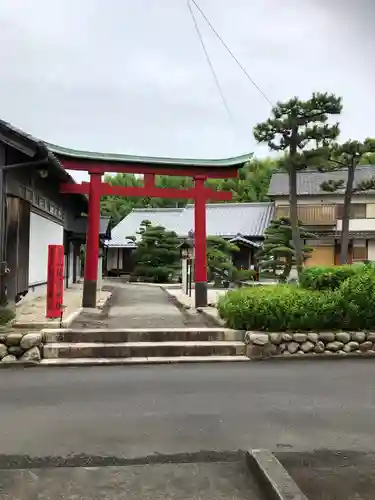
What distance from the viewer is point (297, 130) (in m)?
25.2

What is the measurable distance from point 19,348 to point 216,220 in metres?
35.3

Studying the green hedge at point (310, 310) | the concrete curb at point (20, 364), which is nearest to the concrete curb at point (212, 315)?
the green hedge at point (310, 310)

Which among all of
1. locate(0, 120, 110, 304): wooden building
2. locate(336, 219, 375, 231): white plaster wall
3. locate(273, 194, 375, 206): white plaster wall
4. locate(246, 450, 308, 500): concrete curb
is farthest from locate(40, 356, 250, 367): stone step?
locate(273, 194, 375, 206): white plaster wall

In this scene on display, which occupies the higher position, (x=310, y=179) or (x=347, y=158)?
(x=310, y=179)

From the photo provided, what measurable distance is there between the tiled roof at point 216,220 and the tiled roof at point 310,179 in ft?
6.62

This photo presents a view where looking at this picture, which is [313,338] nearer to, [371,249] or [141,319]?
[141,319]

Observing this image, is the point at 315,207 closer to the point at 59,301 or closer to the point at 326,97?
the point at 326,97

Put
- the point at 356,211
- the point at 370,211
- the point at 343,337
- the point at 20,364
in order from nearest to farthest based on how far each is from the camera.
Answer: the point at 20,364 < the point at 343,337 < the point at 370,211 < the point at 356,211

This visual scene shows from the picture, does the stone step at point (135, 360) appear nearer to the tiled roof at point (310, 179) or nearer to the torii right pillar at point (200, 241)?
the torii right pillar at point (200, 241)

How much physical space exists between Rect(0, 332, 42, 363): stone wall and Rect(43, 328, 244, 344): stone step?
569mm

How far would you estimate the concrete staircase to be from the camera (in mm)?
8742

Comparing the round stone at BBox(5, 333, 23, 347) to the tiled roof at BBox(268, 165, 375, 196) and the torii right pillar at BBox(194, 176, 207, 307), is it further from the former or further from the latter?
the tiled roof at BBox(268, 165, 375, 196)

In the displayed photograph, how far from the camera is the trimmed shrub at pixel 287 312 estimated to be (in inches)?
381

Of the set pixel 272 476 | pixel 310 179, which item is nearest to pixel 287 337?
pixel 272 476
